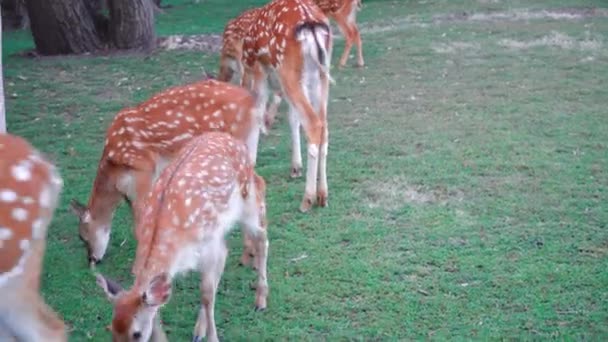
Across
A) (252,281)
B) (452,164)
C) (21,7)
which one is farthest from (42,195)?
(21,7)

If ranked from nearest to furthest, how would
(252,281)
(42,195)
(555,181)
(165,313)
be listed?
(42,195) → (165,313) → (252,281) → (555,181)

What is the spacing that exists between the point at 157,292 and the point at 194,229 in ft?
1.78

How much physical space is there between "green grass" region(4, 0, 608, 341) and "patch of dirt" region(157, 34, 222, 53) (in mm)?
940

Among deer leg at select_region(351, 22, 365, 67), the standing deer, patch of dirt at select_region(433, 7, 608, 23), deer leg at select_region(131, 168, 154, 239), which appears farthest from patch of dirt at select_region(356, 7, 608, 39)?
deer leg at select_region(131, 168, 154, 239)

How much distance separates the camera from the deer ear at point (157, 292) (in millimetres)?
3543

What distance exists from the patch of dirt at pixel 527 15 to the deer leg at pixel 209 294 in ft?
31.3

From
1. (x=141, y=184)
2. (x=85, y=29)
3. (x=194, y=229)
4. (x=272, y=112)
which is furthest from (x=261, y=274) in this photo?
(x=85, y=29)

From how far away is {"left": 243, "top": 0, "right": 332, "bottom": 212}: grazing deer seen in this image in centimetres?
584

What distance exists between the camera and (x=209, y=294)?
409cm

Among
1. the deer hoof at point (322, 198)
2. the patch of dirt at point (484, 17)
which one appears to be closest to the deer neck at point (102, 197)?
the deer hoof at point (322, 198)

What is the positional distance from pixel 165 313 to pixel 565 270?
6.80ft

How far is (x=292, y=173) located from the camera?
21.4 feet

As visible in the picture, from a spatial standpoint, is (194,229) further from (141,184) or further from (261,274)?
(141,184)

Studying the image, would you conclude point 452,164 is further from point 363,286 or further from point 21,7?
point 21,7
